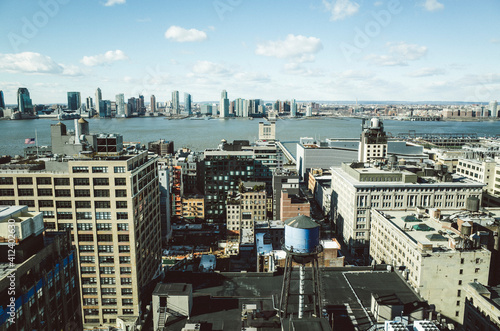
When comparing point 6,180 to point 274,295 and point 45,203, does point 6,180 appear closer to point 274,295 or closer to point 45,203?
point 45,203

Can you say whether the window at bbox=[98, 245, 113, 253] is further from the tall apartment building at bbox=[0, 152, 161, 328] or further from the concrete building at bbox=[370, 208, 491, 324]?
the concrete building at bbox=[370, 208, 491, 324]

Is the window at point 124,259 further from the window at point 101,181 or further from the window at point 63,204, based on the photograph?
the window at point 101,181

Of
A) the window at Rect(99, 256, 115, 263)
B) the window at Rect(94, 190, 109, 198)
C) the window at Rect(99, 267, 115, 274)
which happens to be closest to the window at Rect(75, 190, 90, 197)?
the window at Rect(94, 190, 109, 198)

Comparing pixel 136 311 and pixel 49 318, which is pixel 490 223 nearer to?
pixel 136 311

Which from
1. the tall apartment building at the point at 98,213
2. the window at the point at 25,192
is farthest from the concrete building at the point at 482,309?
the window at the point at 25,192

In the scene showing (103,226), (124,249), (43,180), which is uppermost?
(43,180)

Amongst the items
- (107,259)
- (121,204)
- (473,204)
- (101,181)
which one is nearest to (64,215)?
(101,181)

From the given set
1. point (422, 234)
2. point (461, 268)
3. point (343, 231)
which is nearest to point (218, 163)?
point (343, 231)
